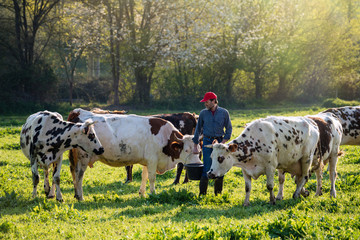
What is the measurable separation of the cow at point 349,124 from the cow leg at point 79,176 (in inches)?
307

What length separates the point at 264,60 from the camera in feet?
132

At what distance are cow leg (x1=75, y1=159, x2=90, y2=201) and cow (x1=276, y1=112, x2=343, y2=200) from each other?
4827 millimetres

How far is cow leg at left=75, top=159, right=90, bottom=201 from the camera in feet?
32.4

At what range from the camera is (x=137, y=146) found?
34.6 feet

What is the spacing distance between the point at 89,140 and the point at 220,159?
3.25 m

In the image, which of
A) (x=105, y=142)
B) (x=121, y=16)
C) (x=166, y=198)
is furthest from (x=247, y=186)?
(x=121, y=16)

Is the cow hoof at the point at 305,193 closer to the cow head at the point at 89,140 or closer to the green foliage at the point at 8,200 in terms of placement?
→ the cow head at the point at 89,140

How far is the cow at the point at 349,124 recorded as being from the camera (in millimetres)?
12828

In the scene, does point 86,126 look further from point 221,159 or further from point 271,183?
point 271,183

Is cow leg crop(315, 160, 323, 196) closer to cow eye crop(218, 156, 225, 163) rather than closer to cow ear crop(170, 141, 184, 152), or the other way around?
cow eye crop(218, 156, 225, 163)

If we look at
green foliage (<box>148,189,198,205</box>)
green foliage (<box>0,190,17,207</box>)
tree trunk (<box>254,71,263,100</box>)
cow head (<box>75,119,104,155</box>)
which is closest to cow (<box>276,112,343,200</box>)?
green foliage (<box>148,189,198,205</box>)

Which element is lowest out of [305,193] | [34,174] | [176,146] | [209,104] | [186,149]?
[305,193]

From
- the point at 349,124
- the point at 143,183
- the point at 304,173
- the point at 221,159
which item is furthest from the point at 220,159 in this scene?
the point at 349,124

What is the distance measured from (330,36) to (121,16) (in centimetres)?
2397
